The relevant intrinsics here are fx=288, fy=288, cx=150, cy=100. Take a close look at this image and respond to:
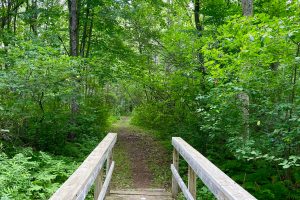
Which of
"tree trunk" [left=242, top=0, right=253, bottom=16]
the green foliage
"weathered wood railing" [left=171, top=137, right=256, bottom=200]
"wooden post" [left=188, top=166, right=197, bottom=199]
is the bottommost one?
the green foliage

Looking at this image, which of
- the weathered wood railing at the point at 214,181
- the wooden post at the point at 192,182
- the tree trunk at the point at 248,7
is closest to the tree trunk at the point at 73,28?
the tree trunk at the point at 248,7

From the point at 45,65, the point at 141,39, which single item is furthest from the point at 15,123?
the point at 141,39

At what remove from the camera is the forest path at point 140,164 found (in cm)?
724

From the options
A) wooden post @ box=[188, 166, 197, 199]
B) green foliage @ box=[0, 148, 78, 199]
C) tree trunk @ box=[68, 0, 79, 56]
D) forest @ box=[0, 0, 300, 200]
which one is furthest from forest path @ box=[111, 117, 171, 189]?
tree trunk @ box=[68, 0, 79, 56]

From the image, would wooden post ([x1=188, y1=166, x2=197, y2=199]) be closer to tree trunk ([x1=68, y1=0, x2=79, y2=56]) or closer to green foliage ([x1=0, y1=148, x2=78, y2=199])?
green foliage ([x1=0, y1=148, x2=78, y2=199])

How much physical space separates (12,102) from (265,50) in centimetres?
552

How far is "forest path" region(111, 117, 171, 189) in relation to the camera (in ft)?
23.8

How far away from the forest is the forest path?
41.1 inches

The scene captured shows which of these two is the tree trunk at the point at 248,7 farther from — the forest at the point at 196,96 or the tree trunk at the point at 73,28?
the tree trunk at the point at 73,28

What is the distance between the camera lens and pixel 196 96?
743 centimetres

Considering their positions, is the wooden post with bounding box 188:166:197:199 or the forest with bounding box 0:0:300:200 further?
the forest with bounding box 0:0:300:200

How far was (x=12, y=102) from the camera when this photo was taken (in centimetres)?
669

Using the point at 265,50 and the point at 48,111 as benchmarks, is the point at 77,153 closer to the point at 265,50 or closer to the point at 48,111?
the point at 48,111

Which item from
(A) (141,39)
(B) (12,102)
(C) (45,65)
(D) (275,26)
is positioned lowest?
(B) (12,102)
